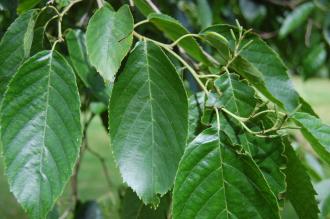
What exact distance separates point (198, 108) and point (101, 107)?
27.9 inches

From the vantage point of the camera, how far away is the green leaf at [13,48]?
2.50 feet

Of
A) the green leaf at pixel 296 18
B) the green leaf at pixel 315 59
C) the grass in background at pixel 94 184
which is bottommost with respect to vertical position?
the grass in background at pixel 94 184

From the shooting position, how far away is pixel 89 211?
1.40 m

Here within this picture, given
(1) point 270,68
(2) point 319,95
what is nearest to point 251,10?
(1) point 270,68

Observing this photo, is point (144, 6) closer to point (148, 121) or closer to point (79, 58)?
point (79, 58)

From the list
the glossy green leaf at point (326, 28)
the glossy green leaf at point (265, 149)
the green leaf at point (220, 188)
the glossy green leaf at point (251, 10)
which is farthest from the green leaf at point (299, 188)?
the glossy green leaf at point (326, 28)

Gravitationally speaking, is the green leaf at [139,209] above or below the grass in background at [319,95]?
above

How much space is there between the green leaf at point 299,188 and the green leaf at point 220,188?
132mm

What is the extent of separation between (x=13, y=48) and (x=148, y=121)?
218 millimetres

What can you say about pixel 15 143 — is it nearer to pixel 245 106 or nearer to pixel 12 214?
pixel 245 106

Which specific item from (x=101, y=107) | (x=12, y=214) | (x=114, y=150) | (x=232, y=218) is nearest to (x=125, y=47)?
(x=114, y=150)

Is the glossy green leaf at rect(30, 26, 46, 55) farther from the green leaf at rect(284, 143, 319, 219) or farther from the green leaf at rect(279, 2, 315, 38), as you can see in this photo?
the green leaf at rect(279, 2, 315, 38)

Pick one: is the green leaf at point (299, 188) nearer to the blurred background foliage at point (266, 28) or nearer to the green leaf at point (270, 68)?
the green leaf at point (270, 68)

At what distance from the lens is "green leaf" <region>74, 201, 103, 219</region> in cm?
139
